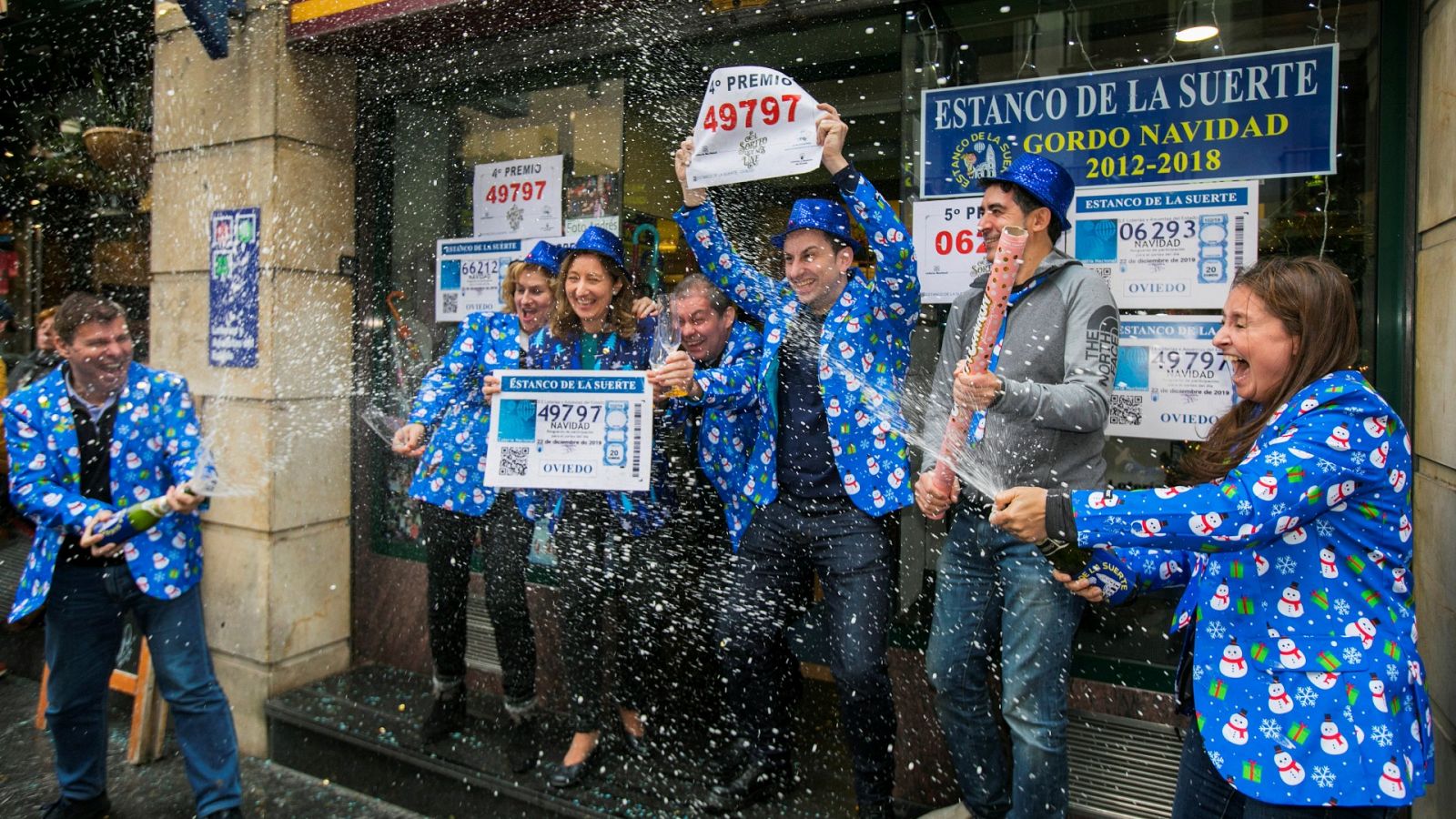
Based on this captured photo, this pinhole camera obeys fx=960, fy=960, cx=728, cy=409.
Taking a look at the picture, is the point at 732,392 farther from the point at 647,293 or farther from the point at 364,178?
the point at 364,178

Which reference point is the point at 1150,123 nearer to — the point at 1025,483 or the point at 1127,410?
the point at 1127,410

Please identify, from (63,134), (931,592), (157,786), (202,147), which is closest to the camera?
(931,592)

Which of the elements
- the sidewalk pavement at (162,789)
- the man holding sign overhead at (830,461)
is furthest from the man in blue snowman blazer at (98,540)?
the man holding sign overhead at (830,461)

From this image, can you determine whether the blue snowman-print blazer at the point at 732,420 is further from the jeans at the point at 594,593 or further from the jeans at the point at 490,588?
the jeans at the point at 490,588

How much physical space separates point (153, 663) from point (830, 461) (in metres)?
3.02

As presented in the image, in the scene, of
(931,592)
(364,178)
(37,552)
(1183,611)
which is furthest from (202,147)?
(1183,611)

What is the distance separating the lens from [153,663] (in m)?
4.11

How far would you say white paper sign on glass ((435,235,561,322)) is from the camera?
18.4 feet

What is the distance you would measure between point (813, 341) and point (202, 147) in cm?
409

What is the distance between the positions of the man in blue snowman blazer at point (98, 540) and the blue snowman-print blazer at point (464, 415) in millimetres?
980

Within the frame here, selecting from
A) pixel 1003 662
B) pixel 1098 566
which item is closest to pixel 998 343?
pixel 1098 566

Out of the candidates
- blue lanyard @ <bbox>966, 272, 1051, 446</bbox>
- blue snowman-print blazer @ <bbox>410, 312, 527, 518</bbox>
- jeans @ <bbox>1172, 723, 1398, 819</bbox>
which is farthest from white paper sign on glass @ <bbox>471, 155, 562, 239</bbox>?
jeans @ <bbox>1172, 723, 1398, 819</bbox>

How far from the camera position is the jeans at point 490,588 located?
4422mm

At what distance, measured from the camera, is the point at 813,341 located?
3.69 metres
